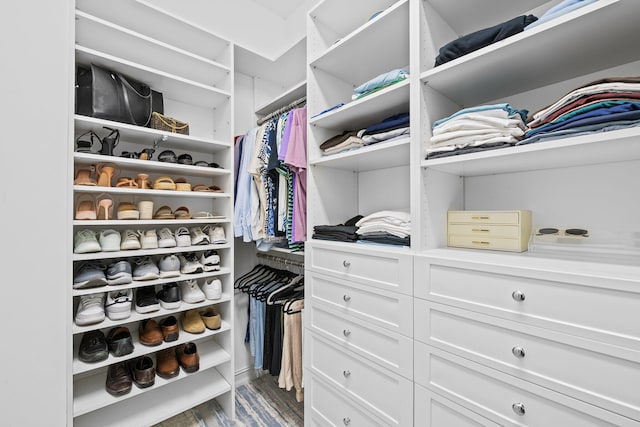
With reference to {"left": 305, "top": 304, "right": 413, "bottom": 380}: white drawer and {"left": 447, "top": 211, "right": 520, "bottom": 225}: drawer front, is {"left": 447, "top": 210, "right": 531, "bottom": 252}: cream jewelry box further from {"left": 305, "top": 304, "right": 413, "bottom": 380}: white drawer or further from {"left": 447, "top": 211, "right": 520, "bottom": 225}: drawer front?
{"left": 305, "top": 304, "right": 413, "bottom": 380}: white drawer

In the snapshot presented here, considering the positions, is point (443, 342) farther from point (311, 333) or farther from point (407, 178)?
point (407, 178)

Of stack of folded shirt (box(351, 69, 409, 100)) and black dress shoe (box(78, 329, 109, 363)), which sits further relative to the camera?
black dress shoe (box(78, 329, 109, 363))

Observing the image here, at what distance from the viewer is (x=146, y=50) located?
1482 millimetres

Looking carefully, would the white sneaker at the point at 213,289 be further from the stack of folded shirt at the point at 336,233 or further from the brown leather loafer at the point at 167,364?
the stack of folded shirt at the point at 336,233

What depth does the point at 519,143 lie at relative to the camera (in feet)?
2.61

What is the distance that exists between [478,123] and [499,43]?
0.23m

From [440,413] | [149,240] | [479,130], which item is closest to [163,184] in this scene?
[149,240]

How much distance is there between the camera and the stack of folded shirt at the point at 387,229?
108cm

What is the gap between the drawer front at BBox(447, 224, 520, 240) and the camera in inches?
35.9

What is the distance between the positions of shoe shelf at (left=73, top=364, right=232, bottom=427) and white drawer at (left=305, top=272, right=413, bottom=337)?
0.91 m

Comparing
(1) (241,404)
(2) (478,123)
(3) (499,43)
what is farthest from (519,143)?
(1) (241,404)

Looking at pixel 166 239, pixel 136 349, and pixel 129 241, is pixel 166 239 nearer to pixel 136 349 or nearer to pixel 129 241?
pixel 129 241

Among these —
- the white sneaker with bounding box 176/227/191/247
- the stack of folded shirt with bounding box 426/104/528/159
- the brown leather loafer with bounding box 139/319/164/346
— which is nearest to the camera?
the stack of folded shirt with bounding box 426/104/528/159

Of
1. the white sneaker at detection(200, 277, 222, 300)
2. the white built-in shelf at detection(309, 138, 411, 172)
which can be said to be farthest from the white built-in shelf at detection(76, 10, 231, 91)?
the white sneaker at detection(200, 277, 222, 300)
